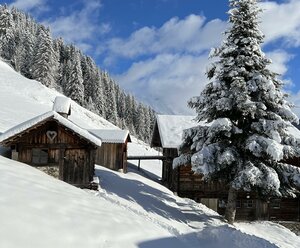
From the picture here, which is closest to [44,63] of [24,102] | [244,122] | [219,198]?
[24,102]

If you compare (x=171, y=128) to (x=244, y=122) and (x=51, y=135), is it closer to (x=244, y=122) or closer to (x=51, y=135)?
(x=244, y=122)

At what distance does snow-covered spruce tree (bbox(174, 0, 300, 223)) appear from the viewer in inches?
818

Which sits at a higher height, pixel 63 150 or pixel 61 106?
pixel 61 106

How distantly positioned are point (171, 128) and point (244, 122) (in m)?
11.7

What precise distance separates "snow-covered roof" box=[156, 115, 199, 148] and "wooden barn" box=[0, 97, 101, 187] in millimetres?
8826

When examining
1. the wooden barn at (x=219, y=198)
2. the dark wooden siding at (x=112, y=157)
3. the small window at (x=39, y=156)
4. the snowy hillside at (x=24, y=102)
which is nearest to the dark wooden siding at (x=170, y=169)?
the wooden barn at (x=219, y=198)

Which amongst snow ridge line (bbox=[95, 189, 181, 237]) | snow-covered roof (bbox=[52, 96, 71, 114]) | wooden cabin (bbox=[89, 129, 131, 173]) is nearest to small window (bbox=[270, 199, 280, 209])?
wooden cabin (bbox=[89, 129, 131, 173])

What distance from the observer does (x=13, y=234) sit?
7.52 m

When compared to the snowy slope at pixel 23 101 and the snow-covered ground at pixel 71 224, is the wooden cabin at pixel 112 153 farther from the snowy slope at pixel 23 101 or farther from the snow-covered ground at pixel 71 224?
the snow-covered ground at pixel 71 224

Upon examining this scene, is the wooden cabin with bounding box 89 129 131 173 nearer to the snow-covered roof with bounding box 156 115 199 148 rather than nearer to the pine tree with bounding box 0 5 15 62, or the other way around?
the snow-covered roof with bounding box 156 115 199 148

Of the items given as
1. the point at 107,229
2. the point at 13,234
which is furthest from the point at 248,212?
the point at 13,234

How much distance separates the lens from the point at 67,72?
9919 cm

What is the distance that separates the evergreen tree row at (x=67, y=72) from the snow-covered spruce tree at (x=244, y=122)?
57.7 metres

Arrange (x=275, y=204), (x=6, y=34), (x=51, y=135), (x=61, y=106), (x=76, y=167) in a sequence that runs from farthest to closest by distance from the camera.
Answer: (x=6, y=34), (x=275, y=204), (x=61, y=106), (x=76, y=167), (x=51, y=135)
